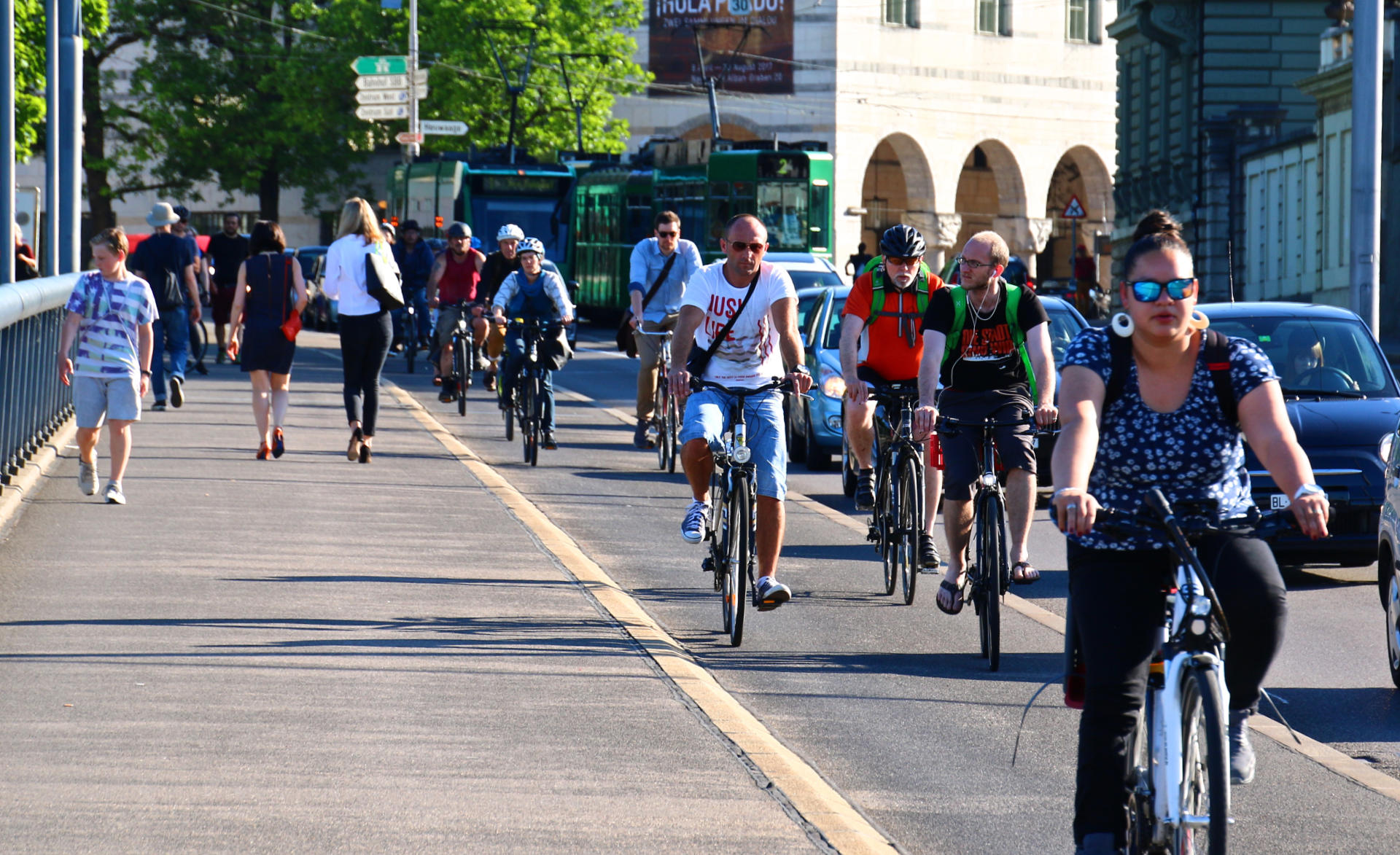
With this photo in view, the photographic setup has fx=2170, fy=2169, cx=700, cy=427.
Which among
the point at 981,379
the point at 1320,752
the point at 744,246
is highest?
the point at 744,246

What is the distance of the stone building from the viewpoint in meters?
66.4

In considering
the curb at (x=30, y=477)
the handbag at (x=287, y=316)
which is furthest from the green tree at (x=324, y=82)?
the handbag at (x=287, y=316)

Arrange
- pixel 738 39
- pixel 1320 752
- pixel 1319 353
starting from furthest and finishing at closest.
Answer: pixel 738 39 → pixel 1319 353 → pixel 1320 752

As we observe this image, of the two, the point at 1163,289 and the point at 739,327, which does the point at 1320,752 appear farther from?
the point at 739,327

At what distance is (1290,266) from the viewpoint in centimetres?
3994

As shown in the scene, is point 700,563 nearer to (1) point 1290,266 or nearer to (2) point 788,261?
(2) point 788,261

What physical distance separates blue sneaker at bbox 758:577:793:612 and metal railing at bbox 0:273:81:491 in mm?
5216

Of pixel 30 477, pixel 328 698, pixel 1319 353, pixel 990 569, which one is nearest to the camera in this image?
pixel 328 698

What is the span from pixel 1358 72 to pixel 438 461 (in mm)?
8600

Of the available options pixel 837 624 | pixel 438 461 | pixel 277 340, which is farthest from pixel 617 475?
pixel 837 624

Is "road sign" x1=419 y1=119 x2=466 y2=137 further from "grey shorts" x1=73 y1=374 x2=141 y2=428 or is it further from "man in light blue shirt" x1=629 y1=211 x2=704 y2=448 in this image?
"grey shorts" x1=73 y1=374 x2=141 y2=428

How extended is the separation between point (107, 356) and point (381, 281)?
318 centimetres

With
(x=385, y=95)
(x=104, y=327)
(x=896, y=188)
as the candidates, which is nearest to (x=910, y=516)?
(x=104, y=327)

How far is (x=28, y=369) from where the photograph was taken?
1420cm
